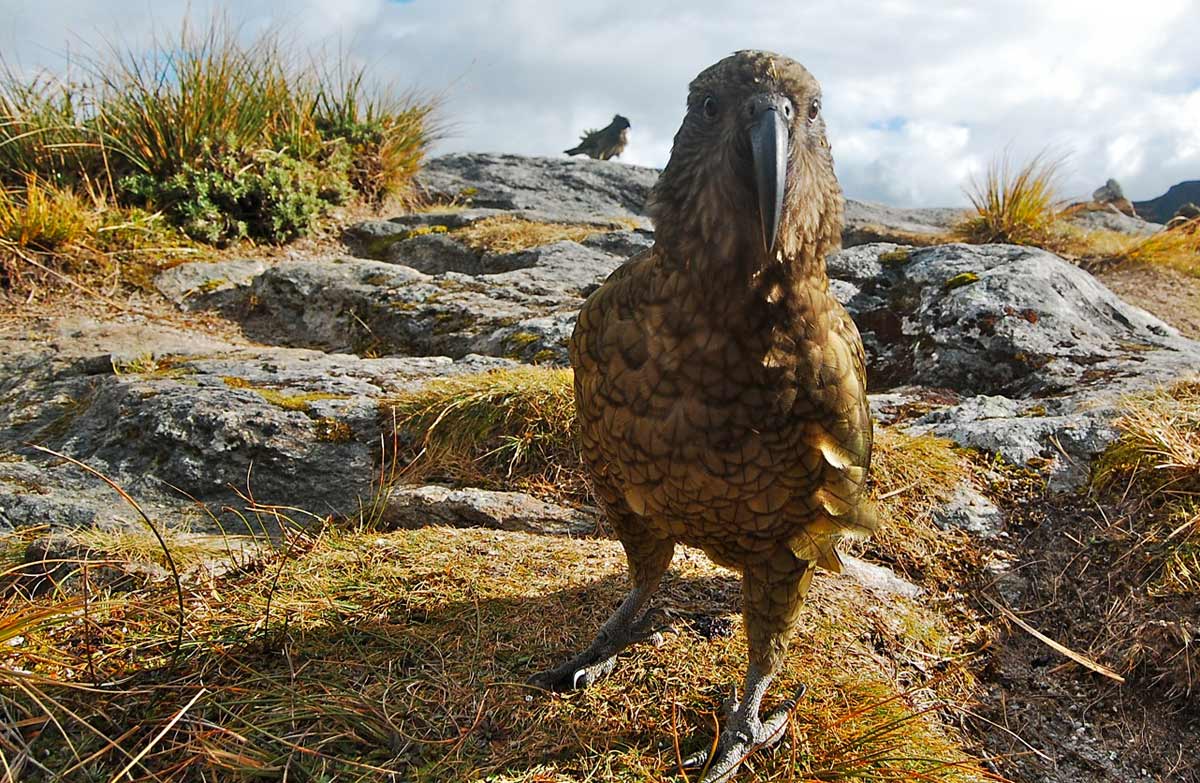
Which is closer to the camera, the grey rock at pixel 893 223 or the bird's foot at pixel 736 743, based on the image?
the bird's foot at pixel 736 743

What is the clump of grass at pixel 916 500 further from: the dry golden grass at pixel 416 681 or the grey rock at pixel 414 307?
the grey rock at pixel 414 307

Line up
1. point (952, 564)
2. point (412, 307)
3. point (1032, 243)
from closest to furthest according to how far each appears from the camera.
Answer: point (952, 564)
point (412, 307)
point (1032, 243)

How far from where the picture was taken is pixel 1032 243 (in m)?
8.58

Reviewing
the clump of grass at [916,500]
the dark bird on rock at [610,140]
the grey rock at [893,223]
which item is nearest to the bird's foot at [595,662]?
the clump of grass at [916,500]

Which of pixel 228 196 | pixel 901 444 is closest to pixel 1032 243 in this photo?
pixel 901 444

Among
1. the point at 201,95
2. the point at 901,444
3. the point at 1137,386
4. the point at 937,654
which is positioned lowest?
the point at 937,654

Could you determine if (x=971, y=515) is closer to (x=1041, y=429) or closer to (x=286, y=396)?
(x=1041, y=429)

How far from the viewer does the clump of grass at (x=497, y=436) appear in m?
4.04

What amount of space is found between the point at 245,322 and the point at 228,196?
177cm

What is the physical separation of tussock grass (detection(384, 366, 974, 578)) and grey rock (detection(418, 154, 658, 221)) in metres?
5.40

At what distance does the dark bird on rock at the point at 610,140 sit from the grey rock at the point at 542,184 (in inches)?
135

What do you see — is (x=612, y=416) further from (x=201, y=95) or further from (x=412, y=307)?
(x=201, y=95)

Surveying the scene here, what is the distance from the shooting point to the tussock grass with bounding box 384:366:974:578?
384cm

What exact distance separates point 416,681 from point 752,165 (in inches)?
73.5
